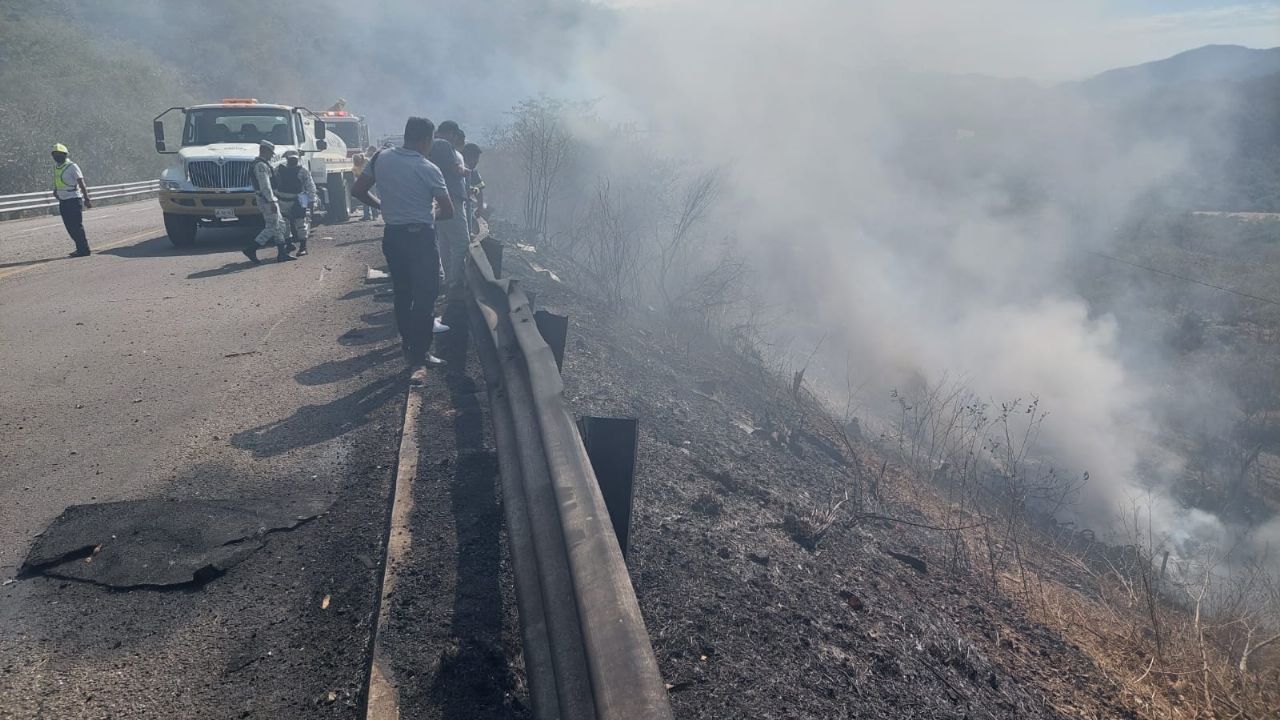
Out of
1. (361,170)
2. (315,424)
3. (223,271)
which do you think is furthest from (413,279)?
(361,170)

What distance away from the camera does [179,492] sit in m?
3.50

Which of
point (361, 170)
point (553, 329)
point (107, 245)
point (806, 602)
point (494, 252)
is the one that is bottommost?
point (806, 602)

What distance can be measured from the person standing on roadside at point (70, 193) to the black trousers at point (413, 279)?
7248 mm

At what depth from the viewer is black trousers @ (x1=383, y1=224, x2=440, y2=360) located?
561 centimetres

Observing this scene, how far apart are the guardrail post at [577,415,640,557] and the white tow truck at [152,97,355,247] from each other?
35.1 feet

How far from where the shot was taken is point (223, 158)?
455 inches

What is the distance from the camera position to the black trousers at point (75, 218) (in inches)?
411

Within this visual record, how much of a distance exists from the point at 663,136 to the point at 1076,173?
14.7 meters

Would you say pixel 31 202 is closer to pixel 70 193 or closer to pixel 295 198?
pixel 70 193

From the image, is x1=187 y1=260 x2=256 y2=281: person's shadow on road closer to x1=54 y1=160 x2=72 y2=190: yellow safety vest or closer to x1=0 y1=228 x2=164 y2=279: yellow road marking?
x1=0 y1=228 x2=164 y2=279: yellow road marking

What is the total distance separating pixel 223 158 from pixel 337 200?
366 cm

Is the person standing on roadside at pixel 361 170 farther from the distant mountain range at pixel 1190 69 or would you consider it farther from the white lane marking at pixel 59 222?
the distant mountain range at pixel 1190 69

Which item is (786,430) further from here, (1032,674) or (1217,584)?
(1217,584)

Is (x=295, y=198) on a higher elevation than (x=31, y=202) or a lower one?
higher
